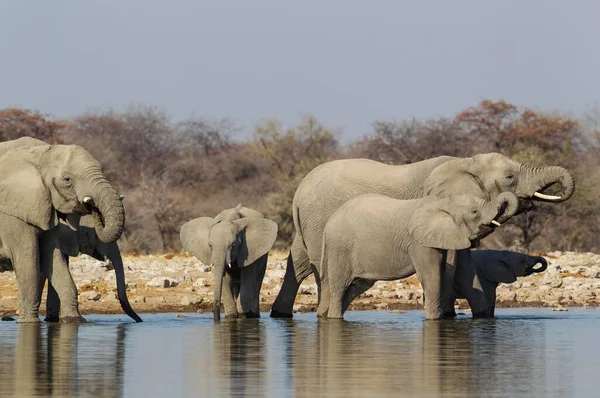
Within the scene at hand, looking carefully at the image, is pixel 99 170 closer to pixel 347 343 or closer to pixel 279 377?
pixel 347 343

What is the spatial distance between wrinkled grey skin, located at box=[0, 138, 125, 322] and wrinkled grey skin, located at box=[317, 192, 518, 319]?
277cm

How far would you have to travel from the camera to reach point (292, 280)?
62.2ft

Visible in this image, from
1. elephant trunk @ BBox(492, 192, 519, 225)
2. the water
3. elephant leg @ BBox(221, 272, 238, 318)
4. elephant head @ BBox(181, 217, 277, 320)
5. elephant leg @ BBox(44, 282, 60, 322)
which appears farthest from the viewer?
elephant leg @ BBox(221, 272, 238, 318)

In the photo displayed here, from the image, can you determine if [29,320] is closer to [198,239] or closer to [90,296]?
[198,239]

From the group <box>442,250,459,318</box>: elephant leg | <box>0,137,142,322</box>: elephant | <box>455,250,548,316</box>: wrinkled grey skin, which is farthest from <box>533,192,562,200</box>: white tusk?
<box>0,137,142,322</box>: elephant

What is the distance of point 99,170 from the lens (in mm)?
16344

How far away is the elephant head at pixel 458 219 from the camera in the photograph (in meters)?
16.9

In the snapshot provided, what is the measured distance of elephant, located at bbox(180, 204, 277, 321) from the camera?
1803 cm

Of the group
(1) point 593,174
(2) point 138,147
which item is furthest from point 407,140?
(2) point 138,147

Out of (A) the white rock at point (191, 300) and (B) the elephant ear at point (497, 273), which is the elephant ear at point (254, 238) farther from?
(B) the elephant ear at point (497, 273)

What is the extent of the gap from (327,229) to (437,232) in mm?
1491

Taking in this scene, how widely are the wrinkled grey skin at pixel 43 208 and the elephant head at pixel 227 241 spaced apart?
1718 mm

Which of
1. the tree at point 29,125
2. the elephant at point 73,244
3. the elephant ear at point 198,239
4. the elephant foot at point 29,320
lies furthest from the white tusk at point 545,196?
the tree at point 29,125

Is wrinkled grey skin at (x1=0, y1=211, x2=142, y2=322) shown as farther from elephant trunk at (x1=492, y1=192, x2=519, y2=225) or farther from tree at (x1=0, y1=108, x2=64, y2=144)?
A: tree at (x1=0, y1=108, x2=64, y2=144)
